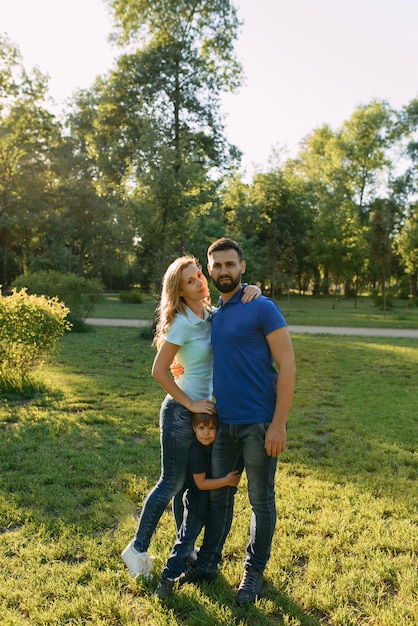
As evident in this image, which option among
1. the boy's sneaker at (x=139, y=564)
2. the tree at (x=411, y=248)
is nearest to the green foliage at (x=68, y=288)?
the boy's sneaker at (x=139, y=564)

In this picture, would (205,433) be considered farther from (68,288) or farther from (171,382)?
(68,288)

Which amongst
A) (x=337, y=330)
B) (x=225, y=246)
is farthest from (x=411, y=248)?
(x=225, y=246)

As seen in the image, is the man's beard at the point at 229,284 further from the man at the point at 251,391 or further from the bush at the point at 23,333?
the bush at the point at 23,333

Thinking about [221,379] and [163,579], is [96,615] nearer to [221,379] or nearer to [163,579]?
[163,579]

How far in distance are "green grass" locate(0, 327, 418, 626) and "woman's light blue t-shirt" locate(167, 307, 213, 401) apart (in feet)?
3.93

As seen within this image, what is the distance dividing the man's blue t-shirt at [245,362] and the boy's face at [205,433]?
0.09 metres

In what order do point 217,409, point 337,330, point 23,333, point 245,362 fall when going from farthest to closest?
point 337,330 < point 23,333 < point 217,409 < point 245,362

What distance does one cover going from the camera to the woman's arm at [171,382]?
2.72 m

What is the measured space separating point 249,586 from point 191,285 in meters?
1.75

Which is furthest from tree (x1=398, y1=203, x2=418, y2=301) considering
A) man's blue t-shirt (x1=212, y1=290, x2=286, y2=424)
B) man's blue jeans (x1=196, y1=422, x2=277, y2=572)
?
man's blue t-shirt (x1=212, y1=290, x2=286, y2=424)

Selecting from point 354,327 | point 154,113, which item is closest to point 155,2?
point 154,113

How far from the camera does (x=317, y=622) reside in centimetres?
263

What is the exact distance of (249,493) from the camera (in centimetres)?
284

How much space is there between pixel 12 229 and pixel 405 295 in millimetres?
28939
